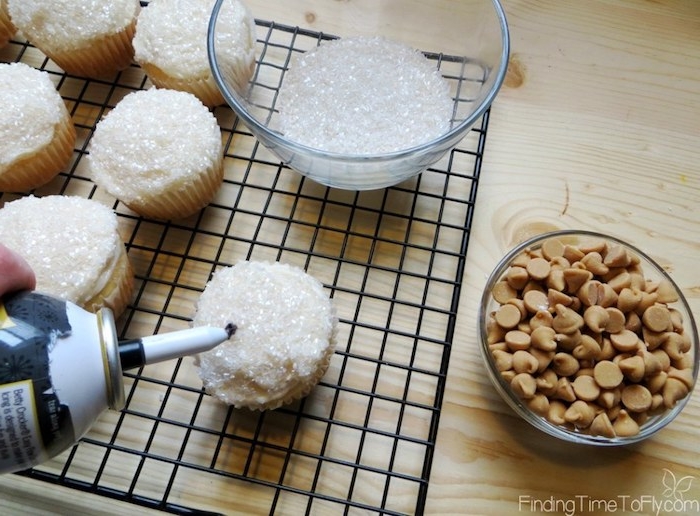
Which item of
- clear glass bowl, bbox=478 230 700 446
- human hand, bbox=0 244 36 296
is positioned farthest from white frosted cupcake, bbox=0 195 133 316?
clear glass bowl, bbox=478 230 700 446

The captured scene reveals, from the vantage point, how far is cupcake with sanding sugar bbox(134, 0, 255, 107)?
1176mm

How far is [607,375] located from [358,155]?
491mm

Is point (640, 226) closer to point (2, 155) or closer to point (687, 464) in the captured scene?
point (687, 464)

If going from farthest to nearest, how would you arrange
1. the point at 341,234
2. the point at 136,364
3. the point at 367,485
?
1. the point at 341,234
2. the point at 367,485
3. the point at 136,364

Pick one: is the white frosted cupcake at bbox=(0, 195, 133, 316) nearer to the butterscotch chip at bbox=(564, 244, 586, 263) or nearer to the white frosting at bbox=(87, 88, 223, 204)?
the white frosting at bbox=(87, 88, 223, 204)

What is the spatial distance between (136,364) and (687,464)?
851 millimetres

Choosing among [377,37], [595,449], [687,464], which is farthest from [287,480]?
[377,37]

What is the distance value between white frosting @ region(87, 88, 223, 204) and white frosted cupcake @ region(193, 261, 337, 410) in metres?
0.21

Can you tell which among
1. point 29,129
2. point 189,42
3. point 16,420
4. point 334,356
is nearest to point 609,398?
point 334,356

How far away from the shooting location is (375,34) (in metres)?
1.34

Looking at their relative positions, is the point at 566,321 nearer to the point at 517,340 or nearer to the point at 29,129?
the point at 517,340

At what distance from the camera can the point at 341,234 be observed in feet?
3.92

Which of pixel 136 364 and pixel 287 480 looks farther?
pixel 287 480

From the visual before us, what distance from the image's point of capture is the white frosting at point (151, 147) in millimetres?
1087
